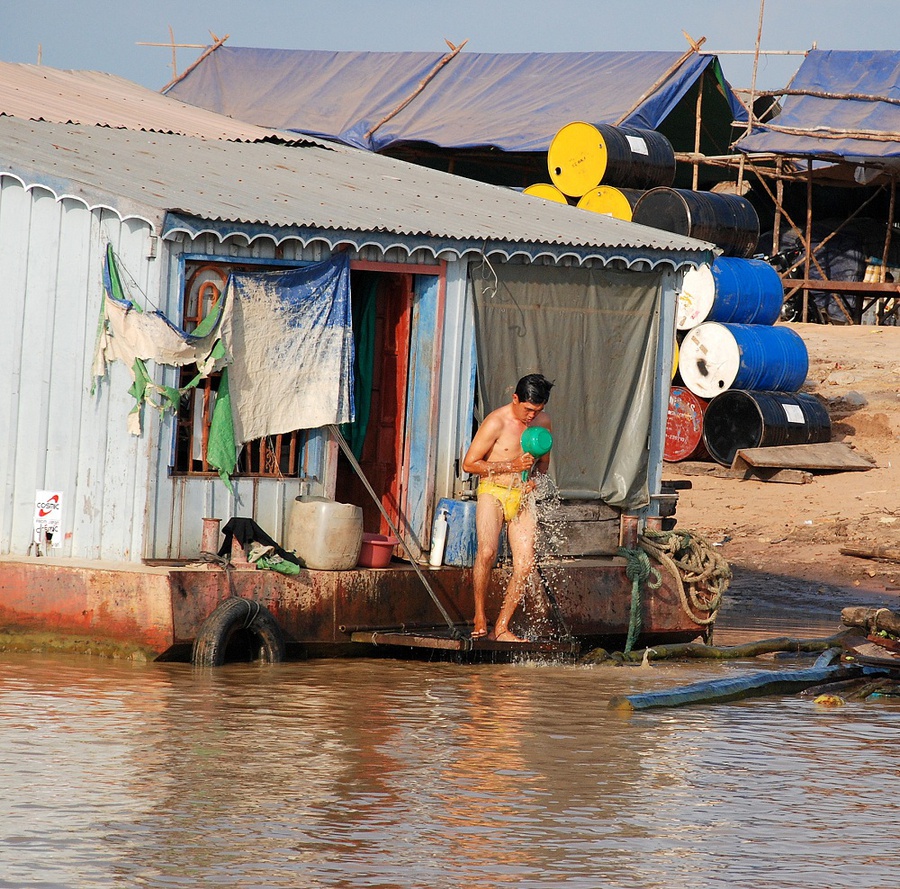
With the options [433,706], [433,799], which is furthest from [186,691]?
[433,799]

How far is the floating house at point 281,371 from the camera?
9.63m

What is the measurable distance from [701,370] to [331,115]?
14.3m

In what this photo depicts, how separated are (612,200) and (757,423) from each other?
4.71 meters

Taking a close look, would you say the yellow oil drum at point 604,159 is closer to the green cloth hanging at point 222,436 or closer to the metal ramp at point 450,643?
the metal ramp at point 450,643

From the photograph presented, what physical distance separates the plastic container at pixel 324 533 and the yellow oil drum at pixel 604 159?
13266mm

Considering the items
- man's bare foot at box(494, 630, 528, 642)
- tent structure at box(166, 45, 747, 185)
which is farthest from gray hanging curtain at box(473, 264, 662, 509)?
tent structure at box(166, 45, 747, 185)

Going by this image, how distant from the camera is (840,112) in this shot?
81.6ft

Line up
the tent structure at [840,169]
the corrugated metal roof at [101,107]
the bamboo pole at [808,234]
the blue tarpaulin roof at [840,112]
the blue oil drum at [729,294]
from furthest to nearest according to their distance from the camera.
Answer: the bamboo pole at [808,234] < the tent structure at [840,169] < the blue tarpaulin roof at [840,112] < the blue oil drum at [729,294] < the corrugated metal roof at [101,107]

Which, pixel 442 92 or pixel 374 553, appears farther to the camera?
pixel 442 92

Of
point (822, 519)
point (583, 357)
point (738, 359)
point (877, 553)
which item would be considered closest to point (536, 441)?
point (583, 357)

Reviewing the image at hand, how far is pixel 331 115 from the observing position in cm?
3133

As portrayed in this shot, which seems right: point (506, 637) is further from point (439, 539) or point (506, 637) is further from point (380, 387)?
point (380, 387)

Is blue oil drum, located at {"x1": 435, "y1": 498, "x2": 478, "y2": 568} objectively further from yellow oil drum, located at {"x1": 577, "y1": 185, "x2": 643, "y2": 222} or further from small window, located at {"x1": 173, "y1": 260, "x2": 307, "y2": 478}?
yellow oil drum, located at {"x1": 577, "y1": 185, "x2": 643, "y2": 222}

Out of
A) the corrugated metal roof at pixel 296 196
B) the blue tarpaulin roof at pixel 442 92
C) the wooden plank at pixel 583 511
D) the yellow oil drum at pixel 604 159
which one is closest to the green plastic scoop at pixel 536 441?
the wooden plank at pixel 583 511
